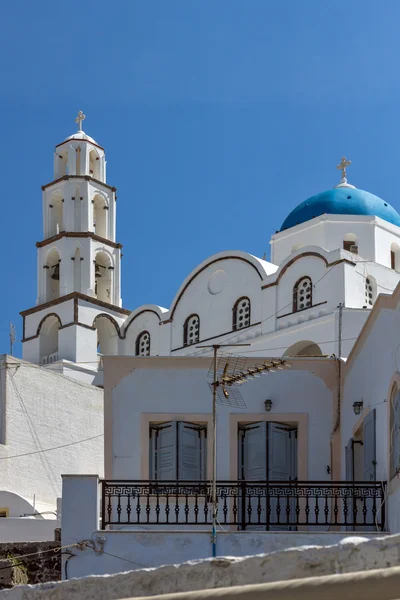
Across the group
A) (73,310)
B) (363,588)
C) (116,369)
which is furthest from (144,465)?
(73,310)

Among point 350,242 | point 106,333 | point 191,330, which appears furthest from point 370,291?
point 106,333

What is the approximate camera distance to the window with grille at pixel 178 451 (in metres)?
16.9

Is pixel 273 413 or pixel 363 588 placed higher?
pixel 273 413

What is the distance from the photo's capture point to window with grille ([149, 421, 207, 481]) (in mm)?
16875

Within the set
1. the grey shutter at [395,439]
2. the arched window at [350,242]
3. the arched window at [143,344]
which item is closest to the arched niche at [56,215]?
Result: the arched window at [143,344]

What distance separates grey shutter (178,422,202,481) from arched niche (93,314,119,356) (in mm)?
20885

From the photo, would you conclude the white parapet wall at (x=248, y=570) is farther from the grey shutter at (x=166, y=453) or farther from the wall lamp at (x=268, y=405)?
the wall lamp at (x=268, y=405)

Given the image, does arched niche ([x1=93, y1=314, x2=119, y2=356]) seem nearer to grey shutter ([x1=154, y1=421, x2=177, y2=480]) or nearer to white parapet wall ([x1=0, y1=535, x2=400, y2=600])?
grey shutter ([x1=154, y1=421, x2=177, y2=480])

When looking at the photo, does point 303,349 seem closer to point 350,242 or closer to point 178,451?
point 350,242

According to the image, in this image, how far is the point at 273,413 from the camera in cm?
1742

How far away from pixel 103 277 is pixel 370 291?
1025 centimetres

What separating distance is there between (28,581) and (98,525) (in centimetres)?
110

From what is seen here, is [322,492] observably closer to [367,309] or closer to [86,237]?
[367,309]

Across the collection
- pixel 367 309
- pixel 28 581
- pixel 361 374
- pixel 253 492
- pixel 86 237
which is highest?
pixel 86 237
